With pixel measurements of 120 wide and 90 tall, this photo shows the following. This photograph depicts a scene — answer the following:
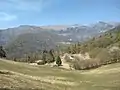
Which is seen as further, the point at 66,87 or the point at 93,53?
the point at 93,53

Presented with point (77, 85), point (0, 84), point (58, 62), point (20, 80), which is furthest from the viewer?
point (58, 62)

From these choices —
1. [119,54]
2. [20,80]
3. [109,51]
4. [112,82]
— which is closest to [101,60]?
[119,54]

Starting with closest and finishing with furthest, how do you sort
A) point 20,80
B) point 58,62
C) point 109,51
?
point 20,80 < point 58,62 < point 109,51

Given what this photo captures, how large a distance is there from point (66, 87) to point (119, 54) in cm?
12550

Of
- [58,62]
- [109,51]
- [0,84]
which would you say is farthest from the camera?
[109,51]

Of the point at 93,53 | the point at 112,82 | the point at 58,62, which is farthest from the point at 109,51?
the point at 112,82

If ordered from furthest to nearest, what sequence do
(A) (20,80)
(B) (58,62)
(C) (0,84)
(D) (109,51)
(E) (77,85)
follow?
(D) (109,51) → (B) (58,62) → (E) (77,85) → (A) (20,80) → (C) (0,84)

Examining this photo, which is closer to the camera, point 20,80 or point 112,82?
point 20,80

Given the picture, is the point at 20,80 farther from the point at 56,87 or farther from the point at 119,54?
the point at 119,54

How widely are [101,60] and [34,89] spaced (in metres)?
121

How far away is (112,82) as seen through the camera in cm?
5391

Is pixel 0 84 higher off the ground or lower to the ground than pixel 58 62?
higher

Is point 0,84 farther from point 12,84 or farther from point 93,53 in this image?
point 93,53

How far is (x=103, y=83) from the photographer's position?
5403 centimetres
